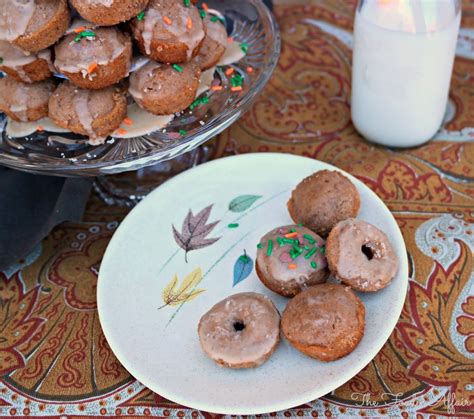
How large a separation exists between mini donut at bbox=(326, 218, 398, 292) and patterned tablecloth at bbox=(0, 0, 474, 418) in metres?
0.11

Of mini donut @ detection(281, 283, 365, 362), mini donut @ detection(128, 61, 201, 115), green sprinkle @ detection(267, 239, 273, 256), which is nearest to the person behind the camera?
mini donut @ detection(281, 283, 365, 362)

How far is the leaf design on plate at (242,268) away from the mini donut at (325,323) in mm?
151

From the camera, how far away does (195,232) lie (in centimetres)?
106

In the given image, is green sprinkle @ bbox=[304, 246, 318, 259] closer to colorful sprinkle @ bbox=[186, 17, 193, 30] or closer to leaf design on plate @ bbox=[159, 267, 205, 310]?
leaf design on plate @ bbox=[159, 267, 205, 310]

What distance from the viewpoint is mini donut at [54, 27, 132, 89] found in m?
0.96

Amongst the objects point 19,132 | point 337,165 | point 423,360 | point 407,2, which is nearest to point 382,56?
point 407,2

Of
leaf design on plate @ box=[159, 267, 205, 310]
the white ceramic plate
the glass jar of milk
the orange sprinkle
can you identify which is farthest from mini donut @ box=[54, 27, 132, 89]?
the glass jar of milk

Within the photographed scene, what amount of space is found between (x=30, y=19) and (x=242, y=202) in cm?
48

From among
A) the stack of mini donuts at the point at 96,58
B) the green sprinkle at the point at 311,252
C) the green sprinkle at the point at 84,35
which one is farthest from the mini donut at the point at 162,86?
the green sprinkle at the point at 311,252

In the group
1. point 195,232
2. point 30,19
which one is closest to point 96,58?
point 30,19

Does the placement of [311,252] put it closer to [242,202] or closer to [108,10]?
[242,202]

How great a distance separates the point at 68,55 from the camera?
38.0 inches

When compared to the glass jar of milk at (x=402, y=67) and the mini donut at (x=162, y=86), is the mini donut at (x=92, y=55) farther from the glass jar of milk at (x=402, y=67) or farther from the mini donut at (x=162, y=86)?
the glass jar of milk at (x=402, y=67)

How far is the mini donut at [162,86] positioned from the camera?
3.31 ft
